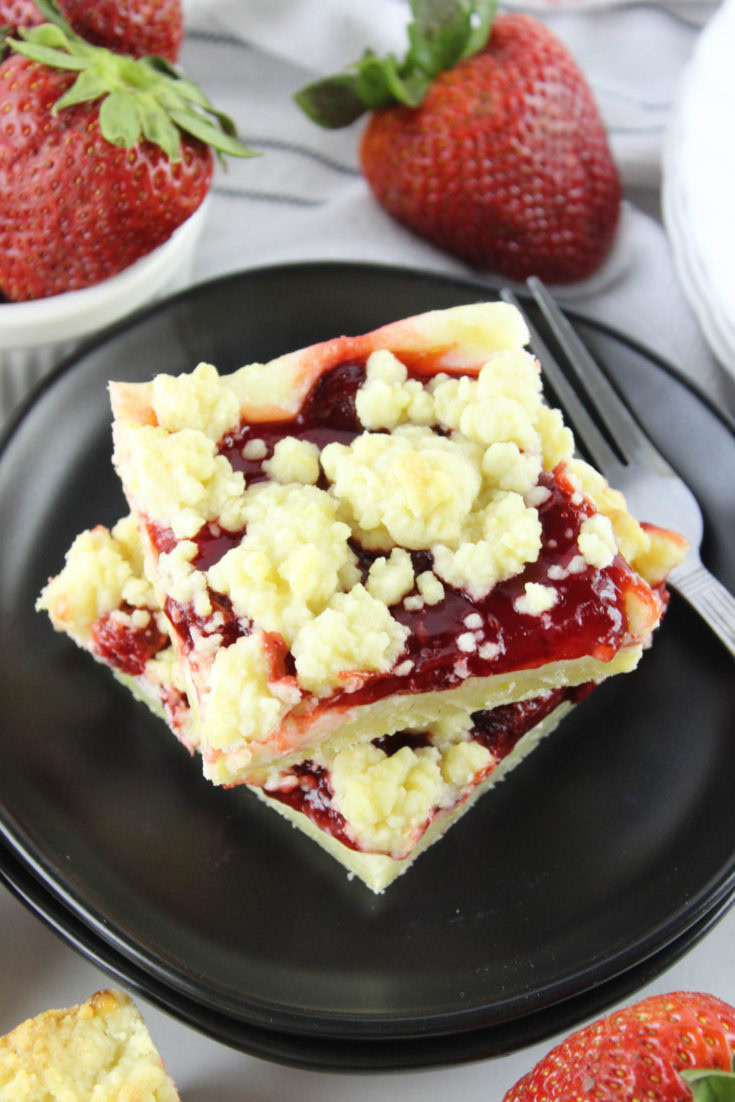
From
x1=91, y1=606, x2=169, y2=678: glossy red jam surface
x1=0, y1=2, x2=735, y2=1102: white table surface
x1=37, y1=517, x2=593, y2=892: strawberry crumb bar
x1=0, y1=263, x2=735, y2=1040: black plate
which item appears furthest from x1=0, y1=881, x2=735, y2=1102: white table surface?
x1=91, y1=606, x2=169, y2=678: glossy red jam surface

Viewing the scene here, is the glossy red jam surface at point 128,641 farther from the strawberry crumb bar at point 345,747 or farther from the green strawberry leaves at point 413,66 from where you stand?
the green strawberry leaves at point 413,66

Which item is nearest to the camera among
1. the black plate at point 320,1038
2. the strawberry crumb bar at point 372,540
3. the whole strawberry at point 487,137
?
the strawberry crumb bar at point 372,540

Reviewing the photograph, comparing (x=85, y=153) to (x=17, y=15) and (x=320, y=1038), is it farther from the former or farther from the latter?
(x=320, y=1038)

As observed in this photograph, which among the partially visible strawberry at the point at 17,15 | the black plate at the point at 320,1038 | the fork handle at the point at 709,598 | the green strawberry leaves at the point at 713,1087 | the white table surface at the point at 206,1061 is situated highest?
the partially visible strawberry at the point at 17,15

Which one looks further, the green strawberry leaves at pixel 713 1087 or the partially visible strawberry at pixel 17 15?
the partially visible strawberry at pixel 17 15

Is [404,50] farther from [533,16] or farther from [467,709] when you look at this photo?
[467,709]

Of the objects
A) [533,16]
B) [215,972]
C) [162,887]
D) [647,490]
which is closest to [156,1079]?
[215,972]

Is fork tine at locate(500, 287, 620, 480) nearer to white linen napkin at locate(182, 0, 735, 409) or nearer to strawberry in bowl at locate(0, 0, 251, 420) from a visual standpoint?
white linen napkin at locate(182, 0, 735, 409)

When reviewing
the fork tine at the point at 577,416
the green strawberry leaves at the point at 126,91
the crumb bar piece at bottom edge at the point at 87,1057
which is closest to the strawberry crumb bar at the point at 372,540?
the fork tine at the point at 577,416
